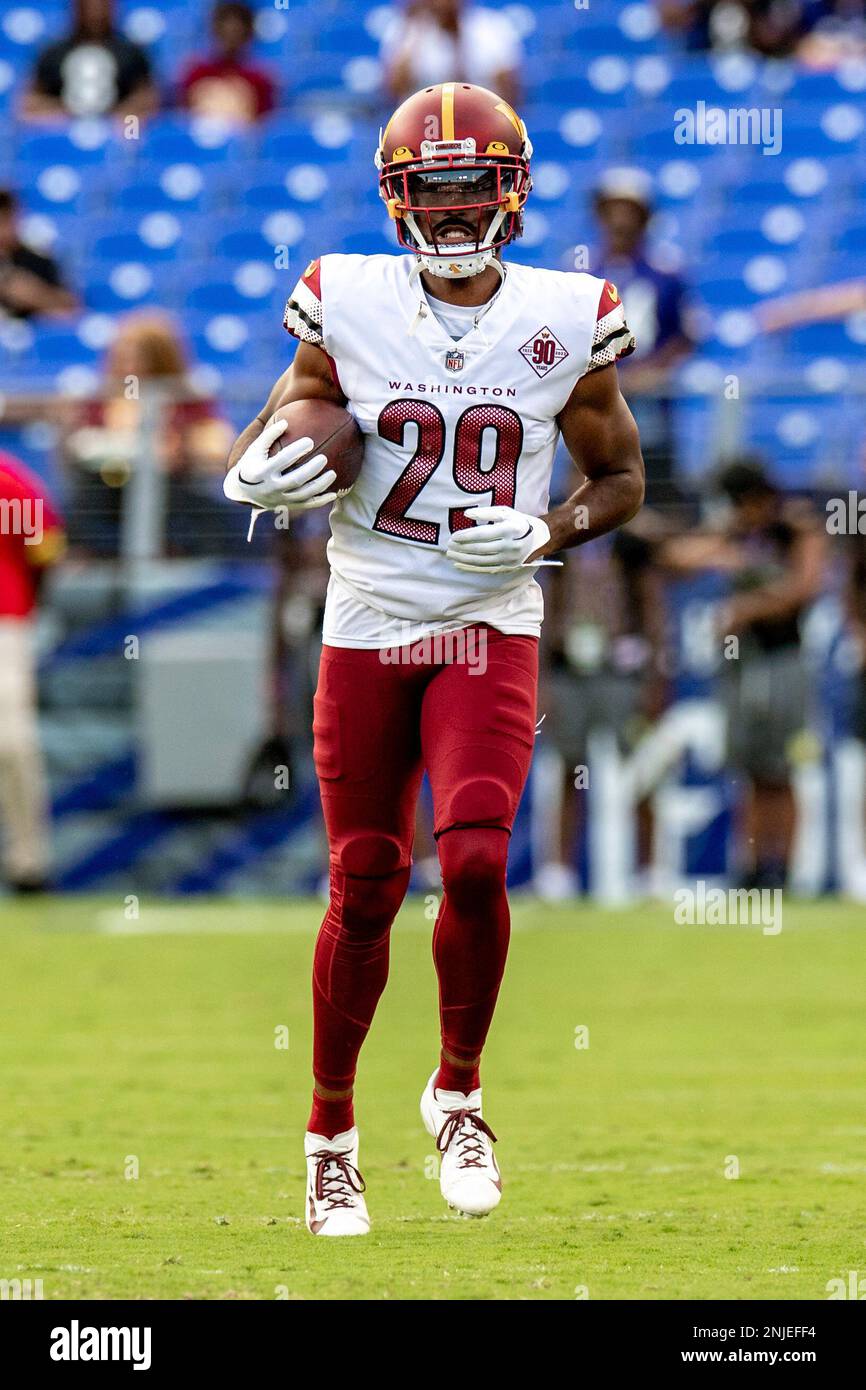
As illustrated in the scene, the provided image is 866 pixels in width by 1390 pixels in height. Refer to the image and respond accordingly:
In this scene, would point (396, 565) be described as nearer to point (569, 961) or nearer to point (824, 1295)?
point (824, 1295)

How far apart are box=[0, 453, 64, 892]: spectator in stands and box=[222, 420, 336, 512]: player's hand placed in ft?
20.6

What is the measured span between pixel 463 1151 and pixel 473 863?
2.06ft

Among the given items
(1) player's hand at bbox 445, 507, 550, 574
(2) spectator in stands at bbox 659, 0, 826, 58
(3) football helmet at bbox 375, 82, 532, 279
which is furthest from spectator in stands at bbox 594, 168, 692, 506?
(1) player's hand at bbox 445, 507, 550, 574

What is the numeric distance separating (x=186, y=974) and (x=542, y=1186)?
3.88 meters

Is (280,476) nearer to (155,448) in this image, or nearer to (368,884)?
(368,884)

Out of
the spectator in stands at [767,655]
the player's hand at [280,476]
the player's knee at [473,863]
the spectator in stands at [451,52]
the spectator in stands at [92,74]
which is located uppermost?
the spectator in stands at [92,74]

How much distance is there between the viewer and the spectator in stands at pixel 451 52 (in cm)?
1313

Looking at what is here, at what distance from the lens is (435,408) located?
4551mm

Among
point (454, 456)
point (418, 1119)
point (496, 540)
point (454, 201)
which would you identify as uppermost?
point (454, 201)

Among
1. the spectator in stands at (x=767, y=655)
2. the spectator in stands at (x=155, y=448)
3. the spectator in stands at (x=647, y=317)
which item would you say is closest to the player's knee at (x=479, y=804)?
the spectator in stands at (x=767, y=655)

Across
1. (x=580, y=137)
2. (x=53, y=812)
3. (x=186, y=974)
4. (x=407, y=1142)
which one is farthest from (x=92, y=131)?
(x=407, y=1142)

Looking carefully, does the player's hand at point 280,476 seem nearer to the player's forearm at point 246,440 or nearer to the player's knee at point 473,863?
the player's forearm at point 246,440

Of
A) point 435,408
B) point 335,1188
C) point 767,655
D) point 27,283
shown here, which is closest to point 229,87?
point 27,283

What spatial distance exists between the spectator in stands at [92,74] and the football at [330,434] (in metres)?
10.4
